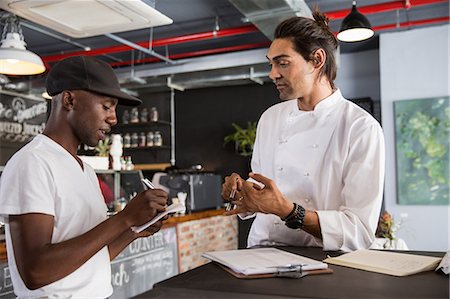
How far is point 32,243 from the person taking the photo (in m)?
1.11

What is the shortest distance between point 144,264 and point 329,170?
2.97m

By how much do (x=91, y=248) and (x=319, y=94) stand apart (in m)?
0.94

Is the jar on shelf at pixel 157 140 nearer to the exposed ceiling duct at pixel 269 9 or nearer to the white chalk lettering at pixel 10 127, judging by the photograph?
the white chalk lettering at pixel 10 127

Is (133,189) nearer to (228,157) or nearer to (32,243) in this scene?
(228,157)

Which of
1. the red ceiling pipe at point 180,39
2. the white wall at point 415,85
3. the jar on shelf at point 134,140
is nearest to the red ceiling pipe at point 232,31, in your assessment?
the red ceiling pipe at point 180,39

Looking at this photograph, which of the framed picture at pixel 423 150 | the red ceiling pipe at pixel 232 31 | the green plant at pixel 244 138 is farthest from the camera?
the green plant at pixel 244 138

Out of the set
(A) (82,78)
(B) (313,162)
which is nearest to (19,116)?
(A) (82,78)

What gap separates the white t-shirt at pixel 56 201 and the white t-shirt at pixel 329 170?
58 cm

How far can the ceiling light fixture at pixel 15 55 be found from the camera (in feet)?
11.9

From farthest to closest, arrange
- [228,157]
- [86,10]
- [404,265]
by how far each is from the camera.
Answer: [228,157], [86,10], [404,265]

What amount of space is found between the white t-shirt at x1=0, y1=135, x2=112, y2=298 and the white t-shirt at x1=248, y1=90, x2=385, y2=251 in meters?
0.58

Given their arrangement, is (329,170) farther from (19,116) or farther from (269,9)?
(19,116)

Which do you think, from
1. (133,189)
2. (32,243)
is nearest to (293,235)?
(32,243)

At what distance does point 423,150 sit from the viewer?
18.7ft
